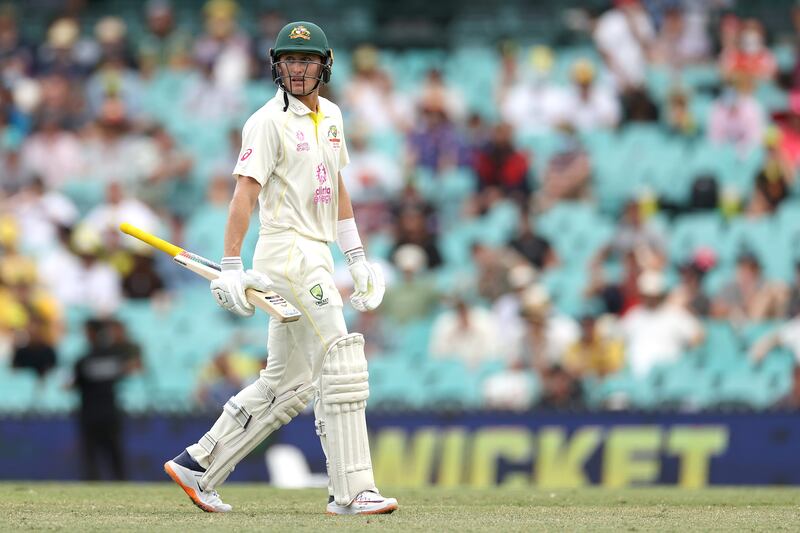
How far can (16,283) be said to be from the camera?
44.9ft

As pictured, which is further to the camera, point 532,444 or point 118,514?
point 532,444

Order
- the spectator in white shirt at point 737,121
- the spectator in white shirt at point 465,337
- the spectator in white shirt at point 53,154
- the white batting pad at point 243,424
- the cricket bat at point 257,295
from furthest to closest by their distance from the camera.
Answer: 1. the spectator in white shirt at point 53,154
2. the spectator in white shirt at point 737,121
3. the spectator in white shirt at point 465,337
4. the white batting pad at point 243,424
5. the cricket bat at point 257,295

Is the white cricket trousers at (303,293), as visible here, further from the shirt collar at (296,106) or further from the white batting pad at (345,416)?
the shirt collar at (296,106)

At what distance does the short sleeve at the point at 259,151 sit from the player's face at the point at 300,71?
22cm

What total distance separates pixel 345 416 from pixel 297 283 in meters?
0.61

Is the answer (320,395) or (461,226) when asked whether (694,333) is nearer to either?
(461,226)

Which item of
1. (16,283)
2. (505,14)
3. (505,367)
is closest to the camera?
(505,367)

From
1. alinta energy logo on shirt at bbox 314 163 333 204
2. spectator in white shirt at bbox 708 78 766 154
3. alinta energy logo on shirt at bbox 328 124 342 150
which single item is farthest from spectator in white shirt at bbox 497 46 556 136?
alinta energy logo on shirt at bbox 314 163 333 204

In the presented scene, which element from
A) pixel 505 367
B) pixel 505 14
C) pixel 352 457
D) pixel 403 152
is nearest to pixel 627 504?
pixel 352 457

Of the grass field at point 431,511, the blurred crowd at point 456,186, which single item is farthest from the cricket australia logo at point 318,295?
the blurred crowd at point 456,186

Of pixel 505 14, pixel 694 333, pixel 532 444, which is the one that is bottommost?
pixel 532 444

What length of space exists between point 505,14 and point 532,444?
8.03m

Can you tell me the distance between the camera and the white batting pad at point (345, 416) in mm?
6566

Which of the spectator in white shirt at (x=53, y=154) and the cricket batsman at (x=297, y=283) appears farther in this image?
the spectator in white shirt at (x=53, y=154)
